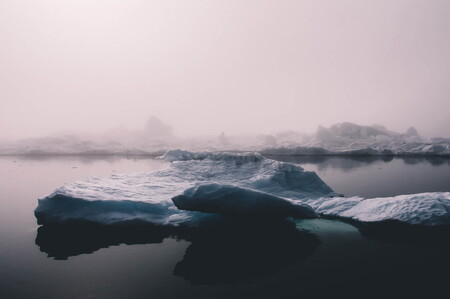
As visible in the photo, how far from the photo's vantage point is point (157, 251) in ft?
22.9

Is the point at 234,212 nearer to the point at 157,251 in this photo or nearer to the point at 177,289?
the point at 157,251

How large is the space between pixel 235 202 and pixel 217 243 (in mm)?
1263

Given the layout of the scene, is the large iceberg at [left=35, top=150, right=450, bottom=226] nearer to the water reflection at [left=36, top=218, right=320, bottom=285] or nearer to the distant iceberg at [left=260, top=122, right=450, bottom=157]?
the water reflection at [left=36, top=218, right=320, bottom=285]

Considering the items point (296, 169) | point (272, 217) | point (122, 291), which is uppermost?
point (296, 169)

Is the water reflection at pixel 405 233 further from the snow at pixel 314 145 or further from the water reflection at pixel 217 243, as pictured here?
the snow at pixel 314 145

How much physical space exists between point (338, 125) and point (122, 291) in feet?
192

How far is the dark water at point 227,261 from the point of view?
5219mm

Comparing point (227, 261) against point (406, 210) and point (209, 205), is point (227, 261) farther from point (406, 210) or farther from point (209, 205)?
point (406, 210)

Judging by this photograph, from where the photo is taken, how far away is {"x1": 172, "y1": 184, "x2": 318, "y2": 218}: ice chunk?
26.6 feet

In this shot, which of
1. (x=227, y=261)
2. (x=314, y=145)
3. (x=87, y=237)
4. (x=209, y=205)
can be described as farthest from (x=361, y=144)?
(x=87, y=237)

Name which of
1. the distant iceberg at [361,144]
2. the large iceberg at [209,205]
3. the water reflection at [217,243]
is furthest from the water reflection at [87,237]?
the distant iceberg at [361,144]

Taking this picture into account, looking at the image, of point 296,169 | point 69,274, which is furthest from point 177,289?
point 296,169

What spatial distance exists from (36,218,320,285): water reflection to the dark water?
2 centimetres

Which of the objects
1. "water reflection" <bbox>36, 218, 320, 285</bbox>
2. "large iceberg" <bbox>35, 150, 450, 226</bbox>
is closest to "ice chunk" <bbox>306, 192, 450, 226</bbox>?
"large iceberg" <bbox>35, 150, 450, 226</bbox>
